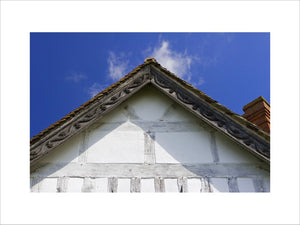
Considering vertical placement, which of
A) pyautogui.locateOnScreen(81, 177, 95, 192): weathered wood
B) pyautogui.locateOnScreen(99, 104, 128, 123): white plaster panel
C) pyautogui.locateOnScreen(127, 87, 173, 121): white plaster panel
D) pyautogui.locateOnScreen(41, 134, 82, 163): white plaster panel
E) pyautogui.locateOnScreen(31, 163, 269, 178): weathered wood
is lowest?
pyautogui.locateOnScreen(81, 177, 95, 192): weathered wood

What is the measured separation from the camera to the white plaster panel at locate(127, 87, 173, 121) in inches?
199

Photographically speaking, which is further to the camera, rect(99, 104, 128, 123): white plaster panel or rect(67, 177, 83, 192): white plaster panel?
rect(99, 104, 128, 123): white plaster panel

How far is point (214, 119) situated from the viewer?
14.9 feet

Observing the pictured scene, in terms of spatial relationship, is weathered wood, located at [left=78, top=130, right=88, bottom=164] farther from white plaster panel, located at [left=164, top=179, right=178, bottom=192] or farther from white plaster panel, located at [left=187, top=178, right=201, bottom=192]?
white plaster panel, located at [left=187, top=178, right=201, bottom=192]

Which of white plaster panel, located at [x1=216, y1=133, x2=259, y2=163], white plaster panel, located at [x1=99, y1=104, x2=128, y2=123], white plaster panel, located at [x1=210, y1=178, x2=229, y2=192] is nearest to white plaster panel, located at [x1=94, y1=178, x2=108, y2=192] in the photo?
white plaster panel, located at [x1=99, y1=104, x2=128, y2=123]

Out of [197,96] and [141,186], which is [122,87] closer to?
[197,96]

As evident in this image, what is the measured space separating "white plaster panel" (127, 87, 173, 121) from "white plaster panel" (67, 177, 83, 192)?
1.58 meters

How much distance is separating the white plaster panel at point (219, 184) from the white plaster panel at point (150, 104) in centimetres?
151

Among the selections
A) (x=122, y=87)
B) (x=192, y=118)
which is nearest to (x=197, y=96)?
(x=192, y=118)

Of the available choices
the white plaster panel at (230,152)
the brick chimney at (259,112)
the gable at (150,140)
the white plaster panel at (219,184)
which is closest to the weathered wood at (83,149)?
the gable at (150,140)

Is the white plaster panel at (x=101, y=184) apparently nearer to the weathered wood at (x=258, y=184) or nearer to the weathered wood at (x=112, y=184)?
the weathered wood at (x=112, y=184)

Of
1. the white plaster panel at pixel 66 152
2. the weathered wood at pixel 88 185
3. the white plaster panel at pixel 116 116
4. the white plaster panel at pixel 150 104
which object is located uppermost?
the white plaster panel at pixel 150 104

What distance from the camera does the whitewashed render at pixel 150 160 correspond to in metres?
4.25
